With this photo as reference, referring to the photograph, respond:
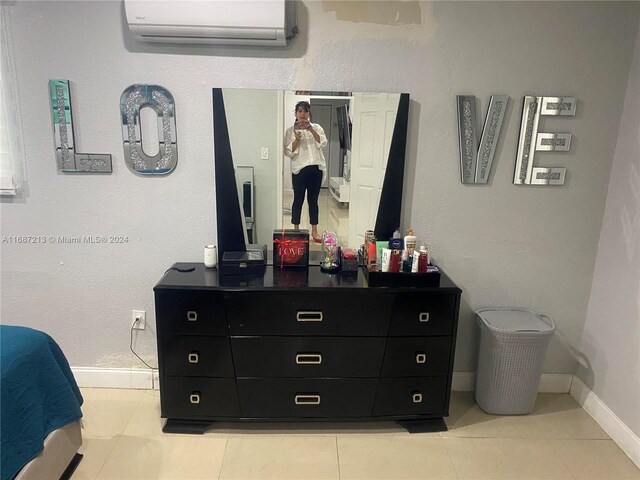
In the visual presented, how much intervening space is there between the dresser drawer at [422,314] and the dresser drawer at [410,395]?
0.25 meters

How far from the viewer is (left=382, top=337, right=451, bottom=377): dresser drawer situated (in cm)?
199

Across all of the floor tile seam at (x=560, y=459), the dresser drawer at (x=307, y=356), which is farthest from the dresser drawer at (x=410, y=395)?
the floor tile seam at (x=560, y=459)

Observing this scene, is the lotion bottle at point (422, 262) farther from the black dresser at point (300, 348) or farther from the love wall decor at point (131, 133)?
the love wall decor at point (131, 133)

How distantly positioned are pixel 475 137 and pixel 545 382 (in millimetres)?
1470

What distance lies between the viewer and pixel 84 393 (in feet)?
7.63

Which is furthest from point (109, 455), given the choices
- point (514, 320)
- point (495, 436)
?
point (514, 320)

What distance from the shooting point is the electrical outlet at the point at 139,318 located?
2291 millimetres

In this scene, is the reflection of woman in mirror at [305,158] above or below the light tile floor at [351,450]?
above

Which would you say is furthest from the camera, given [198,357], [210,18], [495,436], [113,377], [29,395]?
[113,377]

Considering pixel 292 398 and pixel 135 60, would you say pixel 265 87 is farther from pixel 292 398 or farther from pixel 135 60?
pixel 292 398

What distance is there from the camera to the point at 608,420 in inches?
83.5

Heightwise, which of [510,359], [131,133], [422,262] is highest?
[131,133]

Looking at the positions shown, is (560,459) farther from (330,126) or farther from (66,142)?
(66,142)

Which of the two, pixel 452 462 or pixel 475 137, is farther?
pixel 475 137
